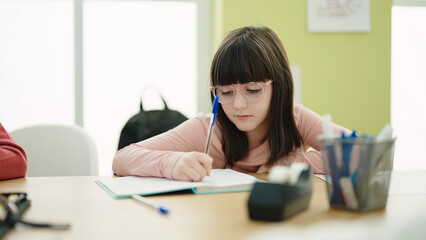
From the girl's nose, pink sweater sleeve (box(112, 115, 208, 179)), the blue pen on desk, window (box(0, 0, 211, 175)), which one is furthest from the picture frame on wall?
the blue pen on desk

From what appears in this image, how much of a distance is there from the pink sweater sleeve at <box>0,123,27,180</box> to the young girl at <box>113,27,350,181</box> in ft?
0.79

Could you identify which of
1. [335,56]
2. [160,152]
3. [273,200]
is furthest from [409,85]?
[273,200]

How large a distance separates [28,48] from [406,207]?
246 centimetres

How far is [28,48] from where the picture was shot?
2604mm

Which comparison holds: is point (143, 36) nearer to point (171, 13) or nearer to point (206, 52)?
point (171, 13)

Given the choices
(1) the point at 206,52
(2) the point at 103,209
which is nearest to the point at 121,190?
(2) the point at 103,209

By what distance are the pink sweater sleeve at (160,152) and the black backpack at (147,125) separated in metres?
0.31

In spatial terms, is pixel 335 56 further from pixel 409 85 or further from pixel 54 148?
pixel 54 148

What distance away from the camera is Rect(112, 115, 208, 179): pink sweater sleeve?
989 mm

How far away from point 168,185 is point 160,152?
20cm

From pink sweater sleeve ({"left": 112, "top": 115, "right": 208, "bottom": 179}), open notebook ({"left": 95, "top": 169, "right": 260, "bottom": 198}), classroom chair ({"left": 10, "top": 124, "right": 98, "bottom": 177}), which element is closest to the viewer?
open notebook ({"left": 95, "top": 169, "right": 260, "bottom": 198})

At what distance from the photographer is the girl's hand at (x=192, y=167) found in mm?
918

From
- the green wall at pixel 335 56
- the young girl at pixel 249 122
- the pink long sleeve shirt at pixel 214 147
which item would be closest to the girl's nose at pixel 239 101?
the young girl at pixel 249 122

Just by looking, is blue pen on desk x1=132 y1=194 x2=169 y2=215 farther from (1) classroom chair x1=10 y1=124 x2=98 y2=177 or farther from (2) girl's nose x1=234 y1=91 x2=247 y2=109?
(1) classroom chair x1=10 y1=124 x2=98 y2=177
